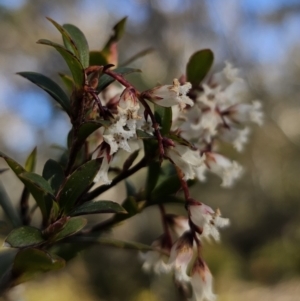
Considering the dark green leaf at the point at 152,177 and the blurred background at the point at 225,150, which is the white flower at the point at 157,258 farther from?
the blurred background at the point at 225,150

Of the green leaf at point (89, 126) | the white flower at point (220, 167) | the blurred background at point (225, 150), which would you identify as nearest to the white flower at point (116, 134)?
the green leaf at point (89, 126)

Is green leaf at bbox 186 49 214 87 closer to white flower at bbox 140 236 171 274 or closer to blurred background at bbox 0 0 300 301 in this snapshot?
white flower at bbox 140 236 171 274

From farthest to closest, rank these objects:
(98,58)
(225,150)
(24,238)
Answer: (225,150) → (98,58) → (24,238)

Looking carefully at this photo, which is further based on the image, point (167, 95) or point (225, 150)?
point (225, 150)

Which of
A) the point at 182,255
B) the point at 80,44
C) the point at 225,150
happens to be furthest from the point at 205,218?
the point at 225,150

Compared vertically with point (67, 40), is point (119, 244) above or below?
below

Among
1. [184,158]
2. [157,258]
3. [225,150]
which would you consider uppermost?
[184,158]

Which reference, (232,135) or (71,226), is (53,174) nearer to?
(71,226)

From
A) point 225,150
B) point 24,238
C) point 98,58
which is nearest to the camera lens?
point 24,238
